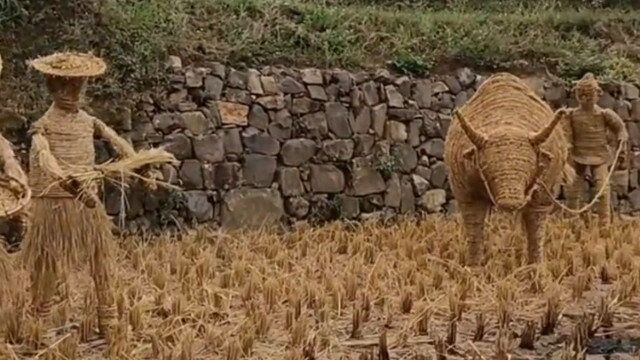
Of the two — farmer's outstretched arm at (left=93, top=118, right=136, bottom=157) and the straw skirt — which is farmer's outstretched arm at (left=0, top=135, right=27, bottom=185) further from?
farmer's outstretched arm at (left=93, top=118, right=136, bottom=157)

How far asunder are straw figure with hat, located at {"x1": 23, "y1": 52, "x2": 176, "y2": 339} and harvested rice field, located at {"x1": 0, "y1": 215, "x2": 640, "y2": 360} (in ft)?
0.61

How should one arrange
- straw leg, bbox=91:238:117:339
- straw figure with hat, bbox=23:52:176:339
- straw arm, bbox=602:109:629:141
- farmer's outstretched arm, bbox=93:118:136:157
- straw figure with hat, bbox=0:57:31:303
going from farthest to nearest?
straw arm, bbox=602:109:629:141
farmer's outstretched arm, bbox=93:118:136:157
straw leg, bbox=91:238:117:339
straw figure with hat, bbox=23:52:176:339
straw figure with hat, bbox=0:57:31:303

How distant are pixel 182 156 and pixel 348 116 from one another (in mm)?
1596

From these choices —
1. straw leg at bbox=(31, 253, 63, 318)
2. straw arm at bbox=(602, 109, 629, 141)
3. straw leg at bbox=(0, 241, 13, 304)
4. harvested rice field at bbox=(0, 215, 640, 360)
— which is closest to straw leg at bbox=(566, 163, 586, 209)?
straw arm at bbox=(602, 109, 629, 141)

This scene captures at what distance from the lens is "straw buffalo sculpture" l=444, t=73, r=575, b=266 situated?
18.7 ft

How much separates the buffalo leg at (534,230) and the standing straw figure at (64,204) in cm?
262

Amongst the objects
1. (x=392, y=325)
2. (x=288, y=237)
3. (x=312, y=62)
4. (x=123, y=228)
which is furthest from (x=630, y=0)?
(x=392, y=325)

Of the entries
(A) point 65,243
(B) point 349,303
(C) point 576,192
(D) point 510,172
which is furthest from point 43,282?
(C) point 576,192

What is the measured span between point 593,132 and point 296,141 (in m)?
2.44

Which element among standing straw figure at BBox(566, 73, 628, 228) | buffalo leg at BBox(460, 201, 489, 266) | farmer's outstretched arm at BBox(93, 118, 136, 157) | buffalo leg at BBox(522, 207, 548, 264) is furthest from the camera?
standing straw figure at BBox(566, 73, 628, 228)

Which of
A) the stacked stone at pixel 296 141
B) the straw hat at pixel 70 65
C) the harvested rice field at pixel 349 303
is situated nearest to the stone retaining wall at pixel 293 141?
the stacked stone at pixel 296 141

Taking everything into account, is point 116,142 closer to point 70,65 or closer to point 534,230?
point 70,65

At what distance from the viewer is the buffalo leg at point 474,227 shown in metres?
6.38

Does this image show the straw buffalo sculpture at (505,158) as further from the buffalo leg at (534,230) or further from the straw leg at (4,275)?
the straw leg at (4,275)
